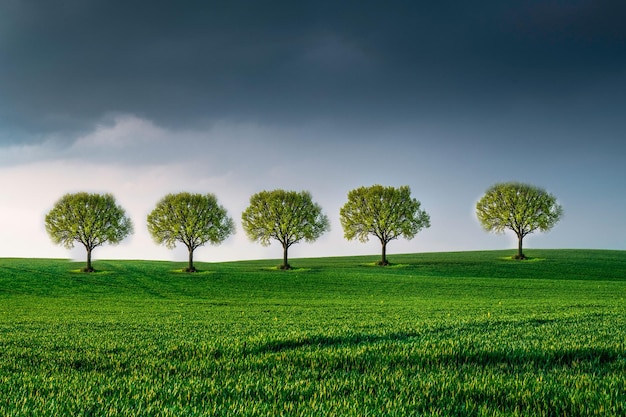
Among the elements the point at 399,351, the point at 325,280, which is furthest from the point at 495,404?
the point at 325,280

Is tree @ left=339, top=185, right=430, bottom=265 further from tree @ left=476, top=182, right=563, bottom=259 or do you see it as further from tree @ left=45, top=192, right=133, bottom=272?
tree @ left=45, top=192, right=133, bottom=272

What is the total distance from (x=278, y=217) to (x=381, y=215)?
17953 mm

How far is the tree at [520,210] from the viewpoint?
290 ft

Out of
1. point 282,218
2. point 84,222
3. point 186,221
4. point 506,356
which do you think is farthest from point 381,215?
point 506,356

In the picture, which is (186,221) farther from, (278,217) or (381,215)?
(381,215)

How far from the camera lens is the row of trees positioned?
258ft

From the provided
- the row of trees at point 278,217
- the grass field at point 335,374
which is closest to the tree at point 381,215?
the row of trees at point 278,217

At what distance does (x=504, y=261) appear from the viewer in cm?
8488

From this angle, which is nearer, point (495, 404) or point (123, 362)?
point (495, 404)

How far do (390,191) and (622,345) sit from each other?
247 feet

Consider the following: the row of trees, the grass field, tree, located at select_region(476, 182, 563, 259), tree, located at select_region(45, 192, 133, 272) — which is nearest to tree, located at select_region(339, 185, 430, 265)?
the row of trees

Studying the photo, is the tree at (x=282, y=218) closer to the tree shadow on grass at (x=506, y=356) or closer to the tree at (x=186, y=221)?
the tree at (x=186, y=221)

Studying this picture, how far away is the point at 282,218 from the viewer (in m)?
81.4

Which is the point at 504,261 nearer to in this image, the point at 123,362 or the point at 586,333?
the point at 586,333
